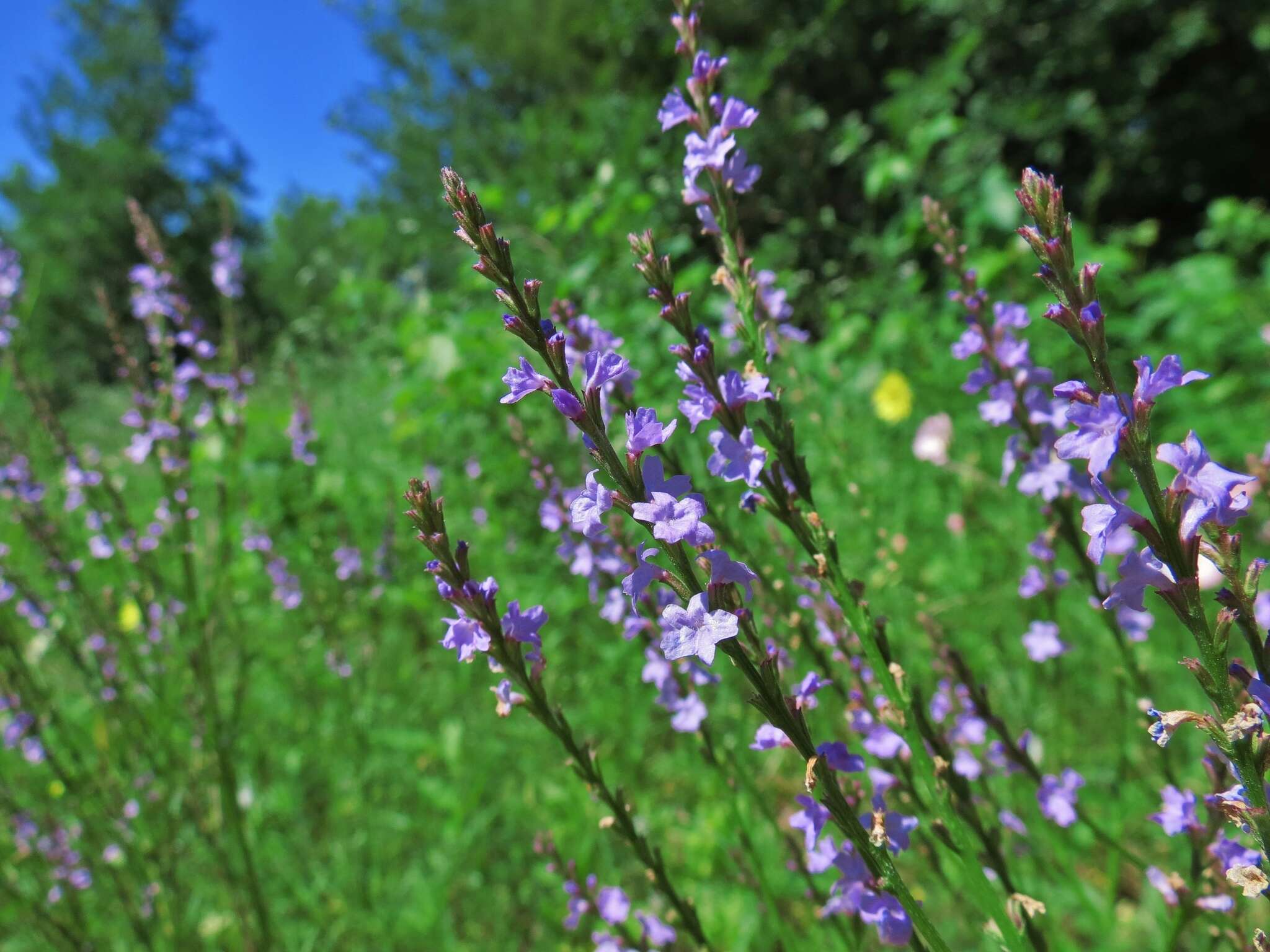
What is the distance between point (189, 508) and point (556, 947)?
192cm

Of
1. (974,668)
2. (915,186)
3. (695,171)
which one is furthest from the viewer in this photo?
(915,186)

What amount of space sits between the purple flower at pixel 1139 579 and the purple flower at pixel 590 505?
510mm

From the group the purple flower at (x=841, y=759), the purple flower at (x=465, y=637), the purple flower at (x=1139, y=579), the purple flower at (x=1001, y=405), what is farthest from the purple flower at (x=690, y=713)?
the purple flower at (x=1139, y=579)

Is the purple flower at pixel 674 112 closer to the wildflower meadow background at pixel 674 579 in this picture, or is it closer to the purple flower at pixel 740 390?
the wildflower meadow background at pixel 674 579

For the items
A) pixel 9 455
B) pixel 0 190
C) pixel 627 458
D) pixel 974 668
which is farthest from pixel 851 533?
pixel 0 190

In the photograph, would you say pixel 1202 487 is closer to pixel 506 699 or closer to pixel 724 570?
pixel 724 570

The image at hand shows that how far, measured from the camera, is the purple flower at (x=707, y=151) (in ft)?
4.09

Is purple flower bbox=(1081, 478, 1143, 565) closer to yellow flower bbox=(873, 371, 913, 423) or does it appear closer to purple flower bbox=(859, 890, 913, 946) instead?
purple flower bbox=(859, 890, 913, 946)

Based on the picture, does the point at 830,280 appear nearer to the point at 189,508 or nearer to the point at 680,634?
the point at 189,508

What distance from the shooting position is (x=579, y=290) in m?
4.17

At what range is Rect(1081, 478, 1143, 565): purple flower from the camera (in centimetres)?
73

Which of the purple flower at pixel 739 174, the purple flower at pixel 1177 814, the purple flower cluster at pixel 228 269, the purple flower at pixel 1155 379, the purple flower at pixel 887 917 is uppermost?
the purple flower cluster at pixel 228 269

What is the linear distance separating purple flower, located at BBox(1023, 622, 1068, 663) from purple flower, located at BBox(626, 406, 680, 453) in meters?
1.44

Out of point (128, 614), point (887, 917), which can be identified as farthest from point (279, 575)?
point (887, 917)
